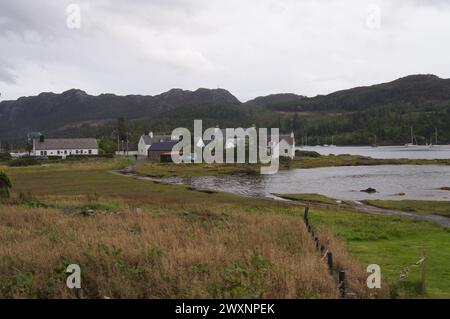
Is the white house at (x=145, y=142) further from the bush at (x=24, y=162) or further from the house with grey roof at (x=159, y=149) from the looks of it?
the bush at (x=24, y=162)

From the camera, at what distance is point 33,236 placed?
48.2 ft

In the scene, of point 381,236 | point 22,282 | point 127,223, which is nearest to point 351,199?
point 381,236

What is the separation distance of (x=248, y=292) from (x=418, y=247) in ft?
47.5

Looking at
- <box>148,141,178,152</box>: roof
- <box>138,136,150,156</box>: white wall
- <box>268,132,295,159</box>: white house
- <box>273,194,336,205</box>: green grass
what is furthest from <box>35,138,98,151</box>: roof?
<box>273,194,336,205</box>: green grass

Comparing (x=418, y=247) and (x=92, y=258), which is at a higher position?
(x=92, y=258)

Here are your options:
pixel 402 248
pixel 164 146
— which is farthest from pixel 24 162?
pixel 402 248

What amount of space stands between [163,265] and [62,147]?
515 feet

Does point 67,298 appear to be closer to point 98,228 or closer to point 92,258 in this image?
point 92,258

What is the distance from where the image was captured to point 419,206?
145 feet

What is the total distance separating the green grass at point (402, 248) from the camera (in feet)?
43.0

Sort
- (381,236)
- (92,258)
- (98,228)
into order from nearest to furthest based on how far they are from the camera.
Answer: (92,258)
(98,228)
(381,236)

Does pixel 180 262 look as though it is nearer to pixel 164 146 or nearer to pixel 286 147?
pixel 164 146

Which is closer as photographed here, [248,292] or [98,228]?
[248,292]
